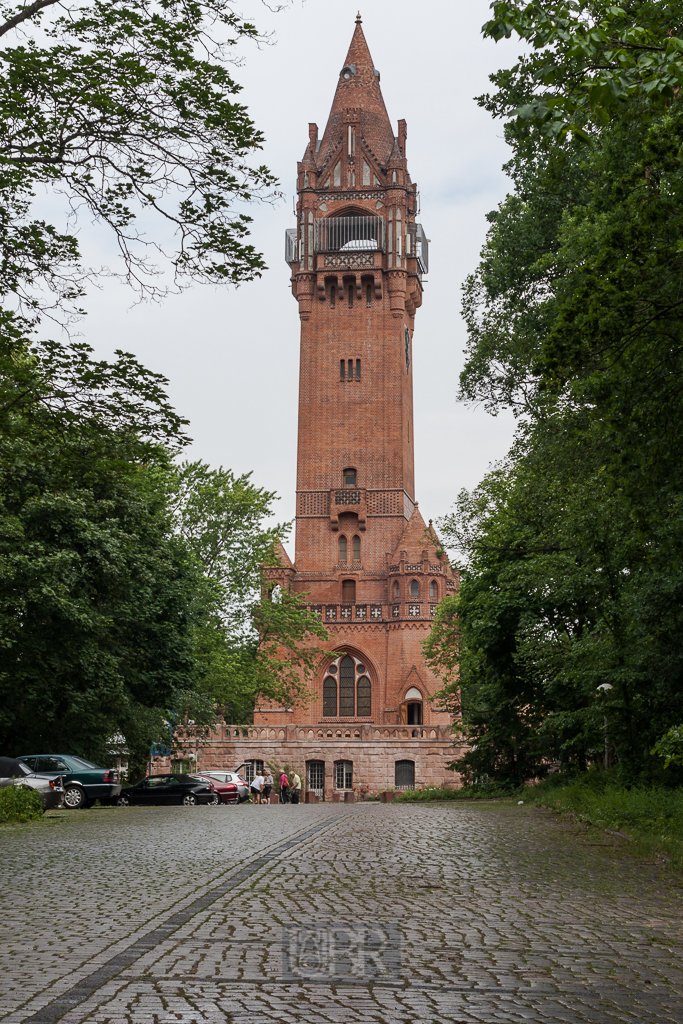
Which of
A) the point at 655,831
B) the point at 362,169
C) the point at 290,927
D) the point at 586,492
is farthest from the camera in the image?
the point at 362,169

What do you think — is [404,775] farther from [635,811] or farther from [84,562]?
[635,811]

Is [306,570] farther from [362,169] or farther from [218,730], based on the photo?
[362,169]

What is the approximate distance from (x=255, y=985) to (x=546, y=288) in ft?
77.1

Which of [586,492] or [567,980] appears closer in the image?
[567,980]

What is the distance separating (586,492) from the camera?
19297 mm

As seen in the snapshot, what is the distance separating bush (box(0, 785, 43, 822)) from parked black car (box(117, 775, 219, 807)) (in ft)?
37.0

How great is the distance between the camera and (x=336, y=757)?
51750 mm

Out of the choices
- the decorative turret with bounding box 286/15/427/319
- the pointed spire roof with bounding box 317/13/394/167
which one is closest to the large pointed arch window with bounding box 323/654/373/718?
the decorative turret with bounding box 286/15/427/319

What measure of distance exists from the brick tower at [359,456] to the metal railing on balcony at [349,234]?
0.22 ft

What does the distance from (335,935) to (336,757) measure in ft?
148

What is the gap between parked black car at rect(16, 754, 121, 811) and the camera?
25203 millimetres

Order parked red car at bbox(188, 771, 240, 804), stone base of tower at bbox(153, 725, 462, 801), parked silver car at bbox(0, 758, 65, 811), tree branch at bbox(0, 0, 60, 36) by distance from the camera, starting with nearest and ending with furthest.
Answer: tree branch at bbox(0, 0, 60, 36), parked silver car at bbox(0, 758, 65, 811), parked red car at bbox(188, 771, 240, 804), stone base of tower at bbox(153, 725, 462, 801)

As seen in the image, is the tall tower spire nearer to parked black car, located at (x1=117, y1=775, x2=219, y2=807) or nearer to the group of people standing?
the group of people standing

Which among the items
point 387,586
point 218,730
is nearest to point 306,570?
point 387,586
